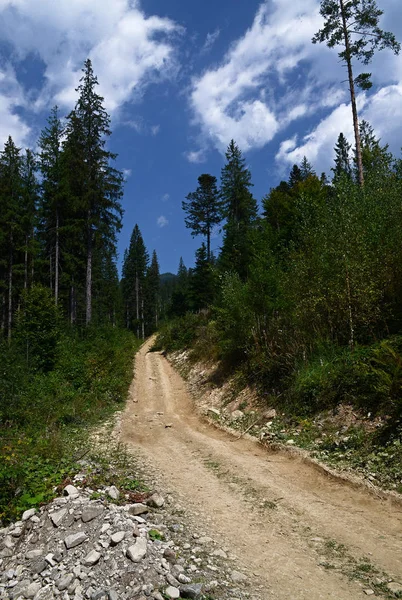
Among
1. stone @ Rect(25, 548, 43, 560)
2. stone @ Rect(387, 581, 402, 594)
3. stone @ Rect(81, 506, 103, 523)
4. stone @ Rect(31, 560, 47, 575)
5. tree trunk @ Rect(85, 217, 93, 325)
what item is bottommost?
stone @ Rect(387, 581, 402, 594)

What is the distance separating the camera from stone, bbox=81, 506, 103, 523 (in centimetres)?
512

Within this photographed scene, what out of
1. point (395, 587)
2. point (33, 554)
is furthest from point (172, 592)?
point (395, 587)

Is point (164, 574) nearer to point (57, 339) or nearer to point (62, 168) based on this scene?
point (57, 339)

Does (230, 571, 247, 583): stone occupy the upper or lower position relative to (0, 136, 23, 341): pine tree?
lower

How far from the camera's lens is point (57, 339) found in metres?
17.7

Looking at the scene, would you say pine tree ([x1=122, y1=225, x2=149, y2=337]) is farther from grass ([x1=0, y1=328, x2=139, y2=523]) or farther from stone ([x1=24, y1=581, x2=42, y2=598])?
stone ([x1=24, y1=581, x2=42, y2=598])

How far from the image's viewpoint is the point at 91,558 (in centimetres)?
433

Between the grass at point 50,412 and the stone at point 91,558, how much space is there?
1871 mm

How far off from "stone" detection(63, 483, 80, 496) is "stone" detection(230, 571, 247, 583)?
2901 millimetres

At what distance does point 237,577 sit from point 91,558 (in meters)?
1.80

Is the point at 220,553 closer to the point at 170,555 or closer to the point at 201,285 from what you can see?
the point at 170,555

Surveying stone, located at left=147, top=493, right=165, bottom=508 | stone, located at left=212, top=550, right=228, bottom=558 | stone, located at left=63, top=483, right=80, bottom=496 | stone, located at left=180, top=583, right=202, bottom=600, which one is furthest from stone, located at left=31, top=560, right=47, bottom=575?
stone, located at left=212, top=550, right=228, bottom=558

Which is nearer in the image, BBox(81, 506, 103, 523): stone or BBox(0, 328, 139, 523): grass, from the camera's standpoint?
BBox(81, 506, 103, 523): stone

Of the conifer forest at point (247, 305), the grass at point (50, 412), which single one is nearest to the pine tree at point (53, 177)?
the conifer forest at point (247, 305)
